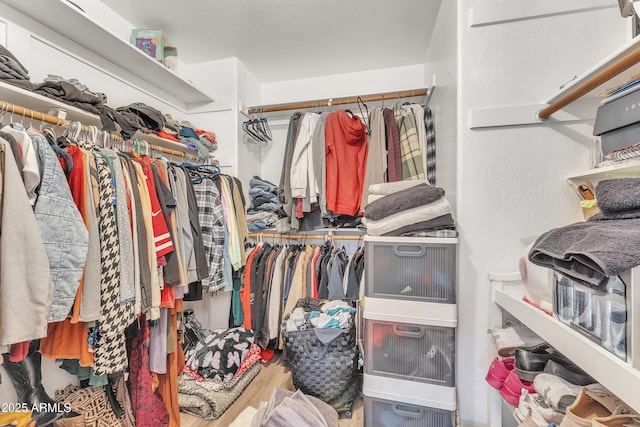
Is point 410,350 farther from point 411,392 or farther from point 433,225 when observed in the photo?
point 433,225

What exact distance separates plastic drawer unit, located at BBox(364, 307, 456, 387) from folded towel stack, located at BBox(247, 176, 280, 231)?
4.18ft

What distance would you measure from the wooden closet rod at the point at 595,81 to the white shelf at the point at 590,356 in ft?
2.00

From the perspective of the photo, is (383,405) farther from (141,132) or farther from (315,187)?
(141,132)

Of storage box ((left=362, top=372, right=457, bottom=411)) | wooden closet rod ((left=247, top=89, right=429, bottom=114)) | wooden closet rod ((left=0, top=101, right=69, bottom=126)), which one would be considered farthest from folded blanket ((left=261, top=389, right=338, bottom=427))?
wooden closet rod ((left=247, top=89, right=429, bottom=114))

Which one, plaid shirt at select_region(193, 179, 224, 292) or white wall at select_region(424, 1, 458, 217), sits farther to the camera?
plaid shirt at select_region(193, 179, 224, 292)

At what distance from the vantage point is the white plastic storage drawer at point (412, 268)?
1044 millimetres

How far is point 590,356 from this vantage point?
49 cm

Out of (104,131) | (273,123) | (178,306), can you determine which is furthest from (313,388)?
(273,123)

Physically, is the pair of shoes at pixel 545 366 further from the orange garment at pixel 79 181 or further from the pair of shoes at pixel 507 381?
the orange garment at pixel 79 181

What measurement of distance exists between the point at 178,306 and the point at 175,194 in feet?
1.94

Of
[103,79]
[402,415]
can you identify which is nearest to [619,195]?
[402,415]

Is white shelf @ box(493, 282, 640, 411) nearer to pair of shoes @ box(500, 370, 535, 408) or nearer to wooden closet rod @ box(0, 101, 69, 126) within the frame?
pair of shoes @ box(500, 370, 535, 408)

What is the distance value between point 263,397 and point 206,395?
313 millimetres

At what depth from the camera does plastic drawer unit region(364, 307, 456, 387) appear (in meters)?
1.04
